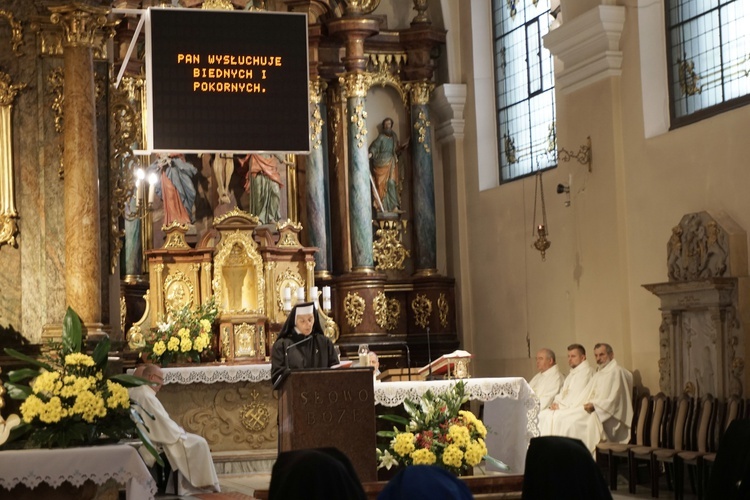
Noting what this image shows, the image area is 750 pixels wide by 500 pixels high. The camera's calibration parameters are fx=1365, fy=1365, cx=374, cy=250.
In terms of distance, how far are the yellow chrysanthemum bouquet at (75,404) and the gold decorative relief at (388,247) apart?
10.7 m

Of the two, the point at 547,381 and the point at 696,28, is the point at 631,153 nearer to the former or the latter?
the point at 696,28

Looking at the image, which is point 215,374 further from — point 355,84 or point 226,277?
point 355,84

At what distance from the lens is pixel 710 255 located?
13.4 meters

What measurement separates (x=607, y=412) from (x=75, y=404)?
23.7ft

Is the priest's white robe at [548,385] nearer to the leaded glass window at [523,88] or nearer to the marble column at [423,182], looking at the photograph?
the leaded glass window at [523,88]

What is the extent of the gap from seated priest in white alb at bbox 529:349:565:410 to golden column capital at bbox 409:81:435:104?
5.10 metres

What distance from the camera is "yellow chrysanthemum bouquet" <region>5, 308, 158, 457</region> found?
8.74 metres

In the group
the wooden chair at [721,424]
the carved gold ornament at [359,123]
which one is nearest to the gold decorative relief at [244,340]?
the carved gold ornament at [359,123]

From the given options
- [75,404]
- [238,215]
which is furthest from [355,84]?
[75,404]

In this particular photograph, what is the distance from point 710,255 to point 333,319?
6979 millimetres

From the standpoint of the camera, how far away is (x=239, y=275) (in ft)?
57.0

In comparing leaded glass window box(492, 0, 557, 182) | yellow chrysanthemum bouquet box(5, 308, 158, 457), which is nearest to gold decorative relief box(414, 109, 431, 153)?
leaded glass window box(492, 0, 557, 182)

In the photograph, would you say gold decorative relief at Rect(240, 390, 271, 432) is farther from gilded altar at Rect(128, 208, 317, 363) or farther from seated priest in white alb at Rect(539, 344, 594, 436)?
seated priest in white alb at Rect(539, 344, 594, 436)

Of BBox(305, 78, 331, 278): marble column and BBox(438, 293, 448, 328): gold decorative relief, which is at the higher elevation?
BBox(305, 78, 331, 278): marble column
